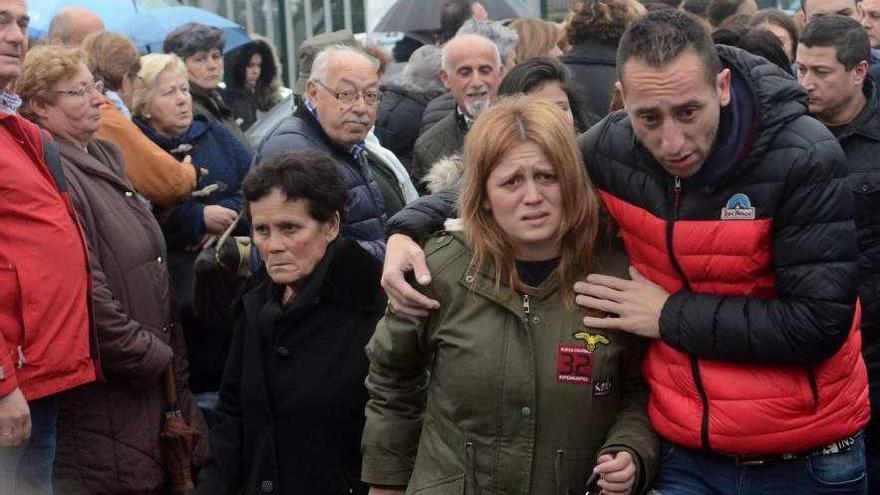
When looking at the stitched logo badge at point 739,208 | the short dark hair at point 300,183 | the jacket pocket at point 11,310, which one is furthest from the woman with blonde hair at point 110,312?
the stitched logo badge at point 739,208

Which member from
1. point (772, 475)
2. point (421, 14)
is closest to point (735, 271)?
point (772, 475)

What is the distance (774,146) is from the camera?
3646 mm

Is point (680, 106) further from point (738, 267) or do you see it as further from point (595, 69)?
point (595, 69)

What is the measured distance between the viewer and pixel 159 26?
36.0 feet

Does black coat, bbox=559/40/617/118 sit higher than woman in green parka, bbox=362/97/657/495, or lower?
lower

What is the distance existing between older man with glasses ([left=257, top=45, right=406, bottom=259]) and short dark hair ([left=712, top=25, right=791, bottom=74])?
1474mm

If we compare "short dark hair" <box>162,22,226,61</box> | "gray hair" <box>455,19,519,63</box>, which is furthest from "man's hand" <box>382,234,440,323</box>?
"short dark hair" <box>162,22,226,61</box>

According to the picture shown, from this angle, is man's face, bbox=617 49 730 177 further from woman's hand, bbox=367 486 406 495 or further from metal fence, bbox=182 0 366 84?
metal fence, bbox=182 0 366 84

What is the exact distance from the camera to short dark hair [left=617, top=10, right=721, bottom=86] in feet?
11.9

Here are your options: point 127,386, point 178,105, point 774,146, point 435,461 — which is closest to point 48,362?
point 127,386

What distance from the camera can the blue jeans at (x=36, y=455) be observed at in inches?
202

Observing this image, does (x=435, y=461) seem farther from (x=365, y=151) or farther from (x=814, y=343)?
(x=365, y=151)

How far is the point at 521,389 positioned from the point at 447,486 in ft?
1.19

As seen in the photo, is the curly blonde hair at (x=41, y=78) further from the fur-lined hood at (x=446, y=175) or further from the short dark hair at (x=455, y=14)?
the short dark hair at (x=455, y=14)
